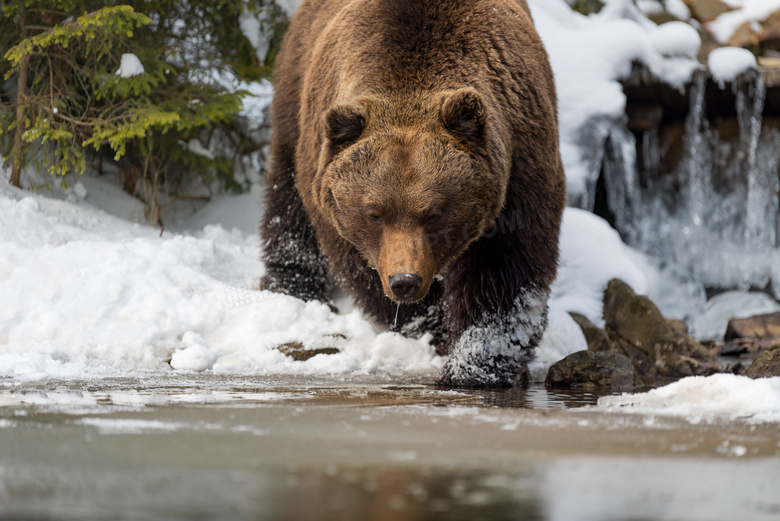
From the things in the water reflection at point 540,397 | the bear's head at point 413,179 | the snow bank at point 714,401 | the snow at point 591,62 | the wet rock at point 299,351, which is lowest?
the water reflection at point 540,397

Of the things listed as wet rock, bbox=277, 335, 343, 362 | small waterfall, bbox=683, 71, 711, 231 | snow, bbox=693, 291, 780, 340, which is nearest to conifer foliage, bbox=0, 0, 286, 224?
wet rock, bbox=277, 335, 343, 362

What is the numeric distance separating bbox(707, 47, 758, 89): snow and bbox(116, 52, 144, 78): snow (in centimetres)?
851

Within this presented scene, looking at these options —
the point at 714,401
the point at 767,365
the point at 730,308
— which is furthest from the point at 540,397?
the point at 730,308

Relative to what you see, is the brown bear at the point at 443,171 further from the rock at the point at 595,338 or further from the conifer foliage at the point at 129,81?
the conifer foliage at the point at 129,81

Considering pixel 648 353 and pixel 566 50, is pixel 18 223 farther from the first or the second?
pixel 566 50

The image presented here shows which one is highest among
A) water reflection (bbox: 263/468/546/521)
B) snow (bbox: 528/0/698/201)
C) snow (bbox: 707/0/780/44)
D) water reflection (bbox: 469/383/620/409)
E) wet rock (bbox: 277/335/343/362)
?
snow (bbox: 707/0/780/44)

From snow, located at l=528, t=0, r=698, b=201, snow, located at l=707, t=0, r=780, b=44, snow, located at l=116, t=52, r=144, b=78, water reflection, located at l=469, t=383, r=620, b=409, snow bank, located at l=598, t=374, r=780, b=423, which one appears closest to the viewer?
snow bank, located at l=598, t=374, r=780, b=423

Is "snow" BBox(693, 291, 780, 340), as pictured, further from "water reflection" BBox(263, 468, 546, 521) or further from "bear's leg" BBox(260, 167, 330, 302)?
"water reflection" BBox(263, 468, 546, 521)

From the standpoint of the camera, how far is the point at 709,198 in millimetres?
Answer: 12898

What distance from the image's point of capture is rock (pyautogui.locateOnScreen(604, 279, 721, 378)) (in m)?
6.39

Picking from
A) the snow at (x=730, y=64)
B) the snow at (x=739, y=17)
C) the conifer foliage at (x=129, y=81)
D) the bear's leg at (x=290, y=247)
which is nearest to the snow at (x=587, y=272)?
the bear's leg at (x=290, y=247)

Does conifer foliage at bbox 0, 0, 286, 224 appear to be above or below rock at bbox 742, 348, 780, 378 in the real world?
above

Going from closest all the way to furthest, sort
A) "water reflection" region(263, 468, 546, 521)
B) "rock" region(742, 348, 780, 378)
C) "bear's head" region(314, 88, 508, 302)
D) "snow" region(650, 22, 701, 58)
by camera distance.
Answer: "water reflection" region(263, 468, 546, 521)
"bear's head" region(314, 88, 508, 302)
"rock" region(742, 348, 780, 378)
"snow" region(650, 22, 701, 58)

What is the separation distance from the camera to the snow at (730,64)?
1200cm
